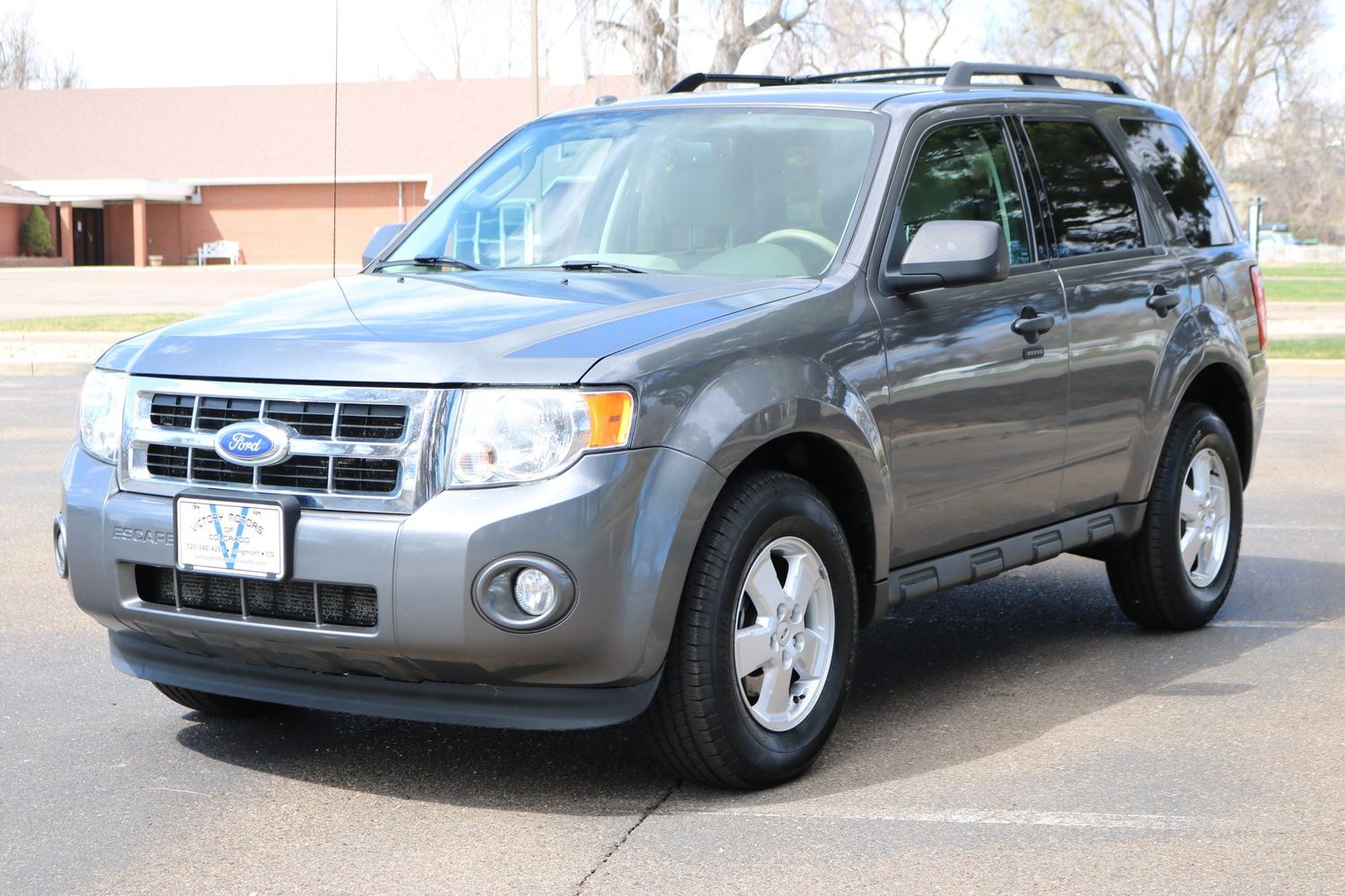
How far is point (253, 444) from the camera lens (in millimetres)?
4129

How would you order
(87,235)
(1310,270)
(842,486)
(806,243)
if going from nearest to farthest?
1. (842,486)
2. (806,243)
3. (1310,270)
4. (87,235)

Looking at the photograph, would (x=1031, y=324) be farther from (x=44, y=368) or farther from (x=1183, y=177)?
(x=44, y=368)

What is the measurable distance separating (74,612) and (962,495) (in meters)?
3.60

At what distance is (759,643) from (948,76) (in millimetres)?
2376

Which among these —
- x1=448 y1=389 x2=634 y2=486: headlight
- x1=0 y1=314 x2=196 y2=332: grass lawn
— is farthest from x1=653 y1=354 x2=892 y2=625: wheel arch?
x1=0 y1=314 x2=196 y2=332: grass lawn

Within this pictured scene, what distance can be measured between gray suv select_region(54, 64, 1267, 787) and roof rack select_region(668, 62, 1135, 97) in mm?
53

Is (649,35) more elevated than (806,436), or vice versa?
(649,35)

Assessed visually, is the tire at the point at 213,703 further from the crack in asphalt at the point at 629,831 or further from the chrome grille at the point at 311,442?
the crack in asphalt at the point at 629,831

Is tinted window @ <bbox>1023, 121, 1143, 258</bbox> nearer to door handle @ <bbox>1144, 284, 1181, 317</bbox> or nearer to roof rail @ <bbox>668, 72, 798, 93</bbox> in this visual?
door handle @ <bbox>1144, 284, 1181, 317</bbox>

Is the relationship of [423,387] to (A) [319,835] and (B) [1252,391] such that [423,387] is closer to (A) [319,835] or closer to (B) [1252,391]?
(A) [319,835]

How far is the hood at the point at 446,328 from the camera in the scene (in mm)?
4055

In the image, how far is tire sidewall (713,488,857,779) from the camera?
168 inches

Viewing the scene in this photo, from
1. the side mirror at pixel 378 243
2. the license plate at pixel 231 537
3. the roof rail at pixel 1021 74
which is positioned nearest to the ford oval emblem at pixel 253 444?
the license plate at pixel 231 537

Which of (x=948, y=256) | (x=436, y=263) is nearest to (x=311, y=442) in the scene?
(x=436, y=263)
